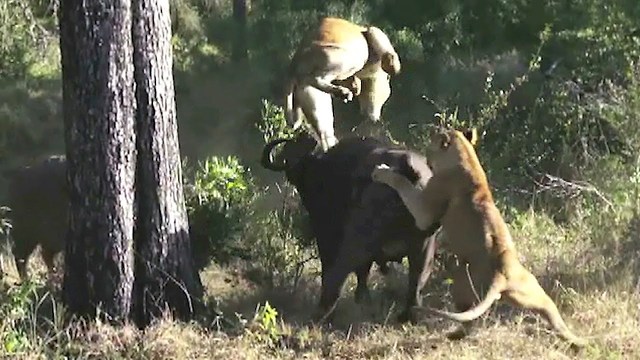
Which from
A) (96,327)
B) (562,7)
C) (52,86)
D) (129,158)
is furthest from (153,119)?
(52,86)

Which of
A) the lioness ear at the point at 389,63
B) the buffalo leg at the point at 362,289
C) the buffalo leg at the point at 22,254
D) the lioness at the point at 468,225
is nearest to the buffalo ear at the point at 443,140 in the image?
the lioness at the point at 468,225

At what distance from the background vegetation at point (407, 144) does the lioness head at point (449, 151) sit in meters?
1.00

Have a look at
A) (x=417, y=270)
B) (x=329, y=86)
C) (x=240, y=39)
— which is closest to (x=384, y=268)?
(x=417, y=270)

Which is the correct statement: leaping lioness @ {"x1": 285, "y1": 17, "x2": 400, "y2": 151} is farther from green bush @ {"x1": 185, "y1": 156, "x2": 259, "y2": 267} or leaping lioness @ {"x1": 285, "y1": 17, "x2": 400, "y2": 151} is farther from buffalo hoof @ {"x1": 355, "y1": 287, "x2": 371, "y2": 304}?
buffalo hoof @ {"x1": 355, "y1": 287, "x2": 371, "y2": 304}

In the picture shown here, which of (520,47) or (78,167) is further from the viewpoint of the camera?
(520,47)

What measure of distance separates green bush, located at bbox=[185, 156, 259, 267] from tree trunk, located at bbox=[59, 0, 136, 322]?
1.03m

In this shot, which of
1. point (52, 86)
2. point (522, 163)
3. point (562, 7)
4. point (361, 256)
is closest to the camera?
point (361, 256)

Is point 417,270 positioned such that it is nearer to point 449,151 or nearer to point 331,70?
point 449,151

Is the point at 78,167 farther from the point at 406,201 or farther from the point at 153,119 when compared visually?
the point at 406,201

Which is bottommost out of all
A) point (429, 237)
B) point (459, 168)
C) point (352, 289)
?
point (352, 289)

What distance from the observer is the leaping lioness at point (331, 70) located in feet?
26.0

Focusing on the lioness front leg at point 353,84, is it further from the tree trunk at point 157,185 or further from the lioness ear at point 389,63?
the tree trunk at point 157,185

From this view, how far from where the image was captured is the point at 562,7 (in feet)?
41.4

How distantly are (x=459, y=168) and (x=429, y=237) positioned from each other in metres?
0.67
